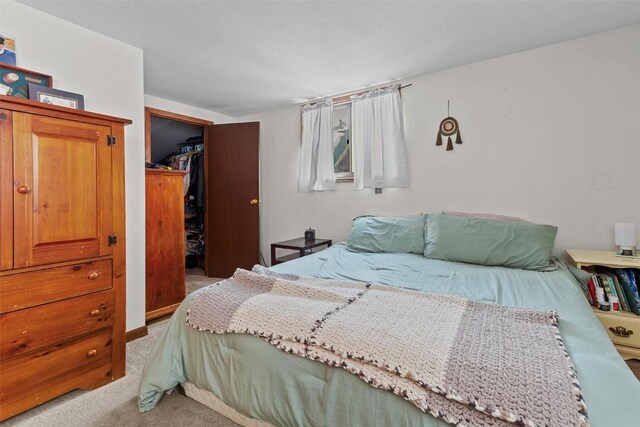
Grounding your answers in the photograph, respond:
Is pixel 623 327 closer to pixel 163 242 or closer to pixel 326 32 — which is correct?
pixel 326 32

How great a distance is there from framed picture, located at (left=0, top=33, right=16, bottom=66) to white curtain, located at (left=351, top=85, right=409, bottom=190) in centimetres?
269

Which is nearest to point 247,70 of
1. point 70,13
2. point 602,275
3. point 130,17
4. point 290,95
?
point 290,95

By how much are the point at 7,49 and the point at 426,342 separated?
2.77 metres

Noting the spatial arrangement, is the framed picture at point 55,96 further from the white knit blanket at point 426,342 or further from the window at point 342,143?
the window at point 342,143

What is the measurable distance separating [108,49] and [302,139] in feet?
6.54

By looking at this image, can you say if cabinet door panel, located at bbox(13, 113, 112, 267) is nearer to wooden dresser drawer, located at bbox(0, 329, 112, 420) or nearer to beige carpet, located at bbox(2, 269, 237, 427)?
wooden dresser drawer, located at bbox(0, 329, 112, 420)

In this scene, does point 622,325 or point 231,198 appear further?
point 231,198

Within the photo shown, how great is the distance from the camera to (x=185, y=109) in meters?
3.77

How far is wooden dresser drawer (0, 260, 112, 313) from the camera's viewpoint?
1.45 m

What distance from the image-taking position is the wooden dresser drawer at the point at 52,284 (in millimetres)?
1447

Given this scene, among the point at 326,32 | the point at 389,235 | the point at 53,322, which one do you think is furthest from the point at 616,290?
the point at 53,322

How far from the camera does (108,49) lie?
89.0 inches

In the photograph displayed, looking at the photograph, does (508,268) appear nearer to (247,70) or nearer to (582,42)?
(582,42)

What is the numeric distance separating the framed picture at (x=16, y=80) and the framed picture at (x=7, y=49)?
0.15ft
